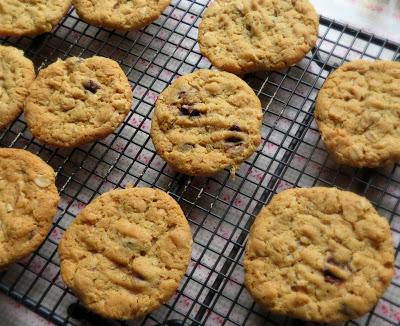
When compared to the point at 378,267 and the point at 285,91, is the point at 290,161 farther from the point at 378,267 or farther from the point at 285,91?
the point at 378,267

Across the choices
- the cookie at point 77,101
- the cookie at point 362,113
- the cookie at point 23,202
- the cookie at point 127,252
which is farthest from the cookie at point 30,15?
the cookie at point 362,113

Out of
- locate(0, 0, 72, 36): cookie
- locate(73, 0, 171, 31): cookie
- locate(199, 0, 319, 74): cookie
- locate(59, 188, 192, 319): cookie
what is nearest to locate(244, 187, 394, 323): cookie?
locate(59, 188, 192, 319): cookie

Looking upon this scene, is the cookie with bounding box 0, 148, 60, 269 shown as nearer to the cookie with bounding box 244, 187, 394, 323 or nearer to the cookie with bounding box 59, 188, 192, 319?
the cookie with bounding box 59, 188, 192, 319

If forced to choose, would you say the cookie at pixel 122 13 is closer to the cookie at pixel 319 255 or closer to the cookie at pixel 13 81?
the cookie at pixel 13 81

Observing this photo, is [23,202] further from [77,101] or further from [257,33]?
[257,33]

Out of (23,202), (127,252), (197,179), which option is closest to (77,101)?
(23,202)

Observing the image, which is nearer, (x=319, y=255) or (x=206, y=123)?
(x=319, y=255)
